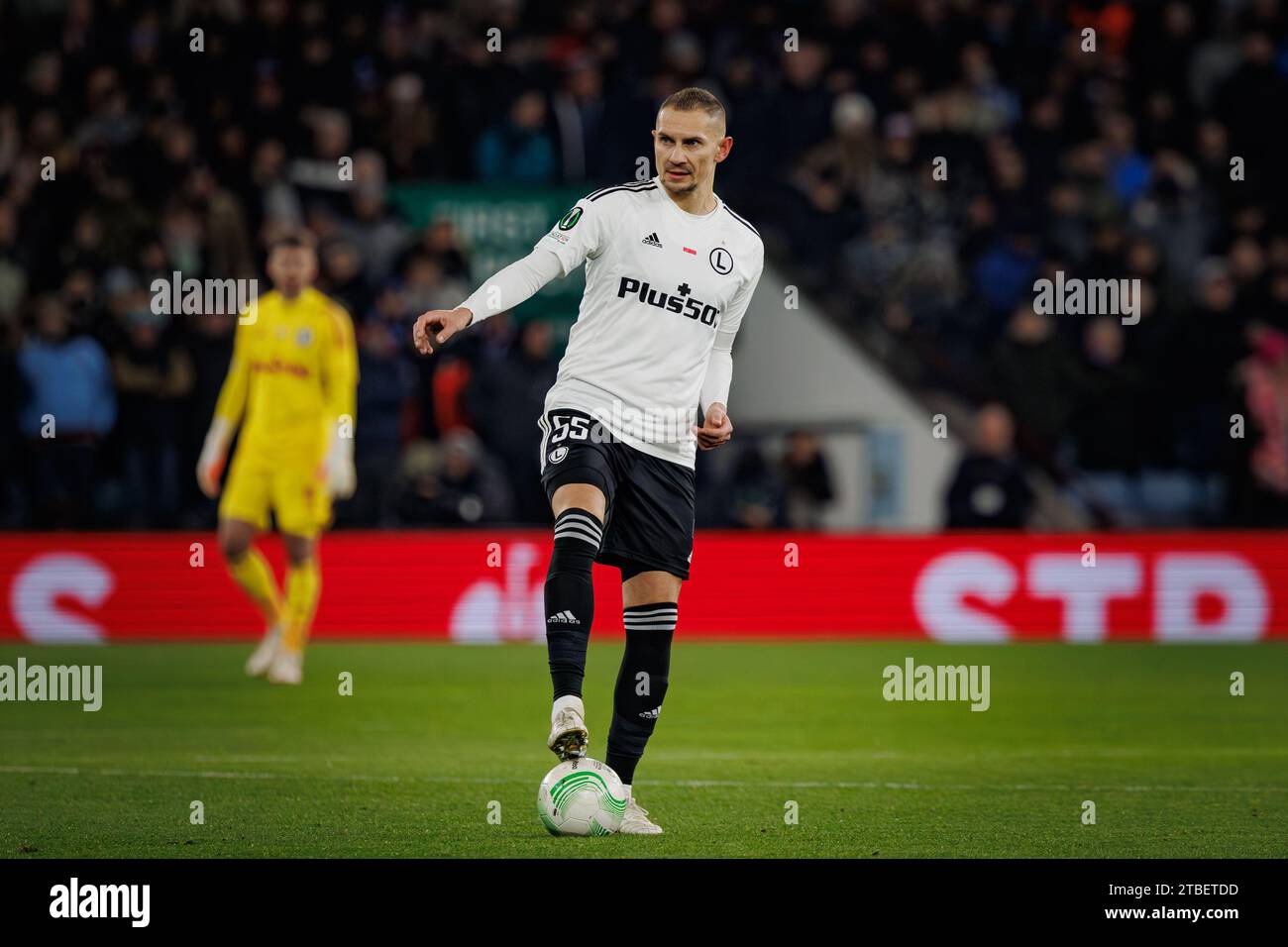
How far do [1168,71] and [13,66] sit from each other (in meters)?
11.0

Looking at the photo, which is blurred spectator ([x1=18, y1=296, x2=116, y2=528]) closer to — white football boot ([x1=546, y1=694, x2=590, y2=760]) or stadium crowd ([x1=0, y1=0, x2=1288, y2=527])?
stadium crowd ([x1=0, y1=0, x2=1288, y2=527])

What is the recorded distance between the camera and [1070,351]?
55.2 feet

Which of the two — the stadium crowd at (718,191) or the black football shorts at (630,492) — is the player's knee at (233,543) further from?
the black football shorts at (630,492)

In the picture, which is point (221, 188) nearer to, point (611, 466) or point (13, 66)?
point (13, 66)

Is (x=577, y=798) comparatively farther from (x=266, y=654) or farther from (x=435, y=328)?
(x=266, y=654)

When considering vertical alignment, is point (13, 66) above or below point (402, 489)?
above

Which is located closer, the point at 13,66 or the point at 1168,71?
the point at 13,66

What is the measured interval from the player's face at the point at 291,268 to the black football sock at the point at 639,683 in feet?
18.8

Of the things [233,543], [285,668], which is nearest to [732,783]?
[285,668]

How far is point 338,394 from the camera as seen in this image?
39.6 feet

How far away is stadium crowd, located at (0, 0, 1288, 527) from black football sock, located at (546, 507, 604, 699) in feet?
29.9

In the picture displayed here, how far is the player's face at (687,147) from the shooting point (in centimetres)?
671

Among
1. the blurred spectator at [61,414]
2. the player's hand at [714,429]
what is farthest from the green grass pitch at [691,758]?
the blurred spectator at [61,414]

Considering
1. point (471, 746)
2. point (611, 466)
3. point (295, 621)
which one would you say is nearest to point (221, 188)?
point (295, 621)
